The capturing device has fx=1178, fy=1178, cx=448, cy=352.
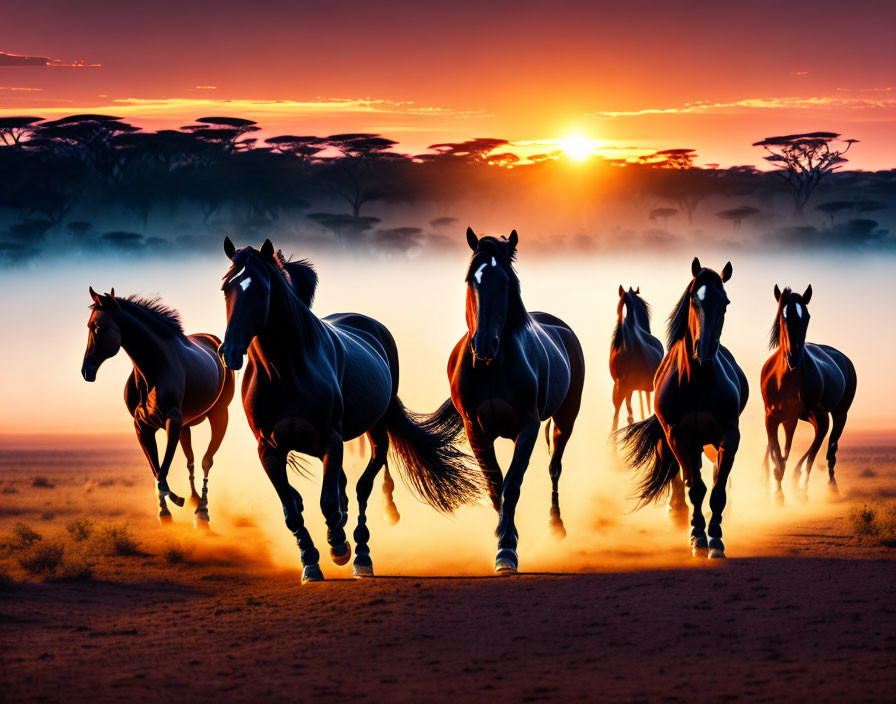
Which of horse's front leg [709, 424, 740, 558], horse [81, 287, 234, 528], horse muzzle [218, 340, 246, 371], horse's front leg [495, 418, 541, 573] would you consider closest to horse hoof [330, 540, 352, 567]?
horse's front leg [495, 418, 541, 573]

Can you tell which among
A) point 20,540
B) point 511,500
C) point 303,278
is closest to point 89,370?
point 20,540

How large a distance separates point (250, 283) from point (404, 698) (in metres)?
3.24

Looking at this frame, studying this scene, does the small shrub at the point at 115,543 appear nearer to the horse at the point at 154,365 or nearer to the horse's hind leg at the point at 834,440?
the horse at the point at 154,365

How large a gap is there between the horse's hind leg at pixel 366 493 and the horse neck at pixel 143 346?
9.34 ft

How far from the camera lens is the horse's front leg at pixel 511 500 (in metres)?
9.32

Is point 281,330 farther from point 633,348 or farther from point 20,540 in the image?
point 633,348

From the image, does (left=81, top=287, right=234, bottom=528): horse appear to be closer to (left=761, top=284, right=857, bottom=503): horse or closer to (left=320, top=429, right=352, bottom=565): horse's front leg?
(left=320, top=429, right=352, bottom=565): horse's front leg

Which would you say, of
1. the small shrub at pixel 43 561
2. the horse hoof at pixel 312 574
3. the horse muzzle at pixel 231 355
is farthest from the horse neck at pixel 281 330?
the small shrub at pixel 43 561

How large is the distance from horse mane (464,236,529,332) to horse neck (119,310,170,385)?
470 cm

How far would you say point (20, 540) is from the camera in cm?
1276

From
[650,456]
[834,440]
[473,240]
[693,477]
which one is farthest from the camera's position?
[834,440]

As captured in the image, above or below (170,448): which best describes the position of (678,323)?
above

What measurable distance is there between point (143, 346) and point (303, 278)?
9.72ft

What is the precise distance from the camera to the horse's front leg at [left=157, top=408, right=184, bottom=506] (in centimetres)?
1246
